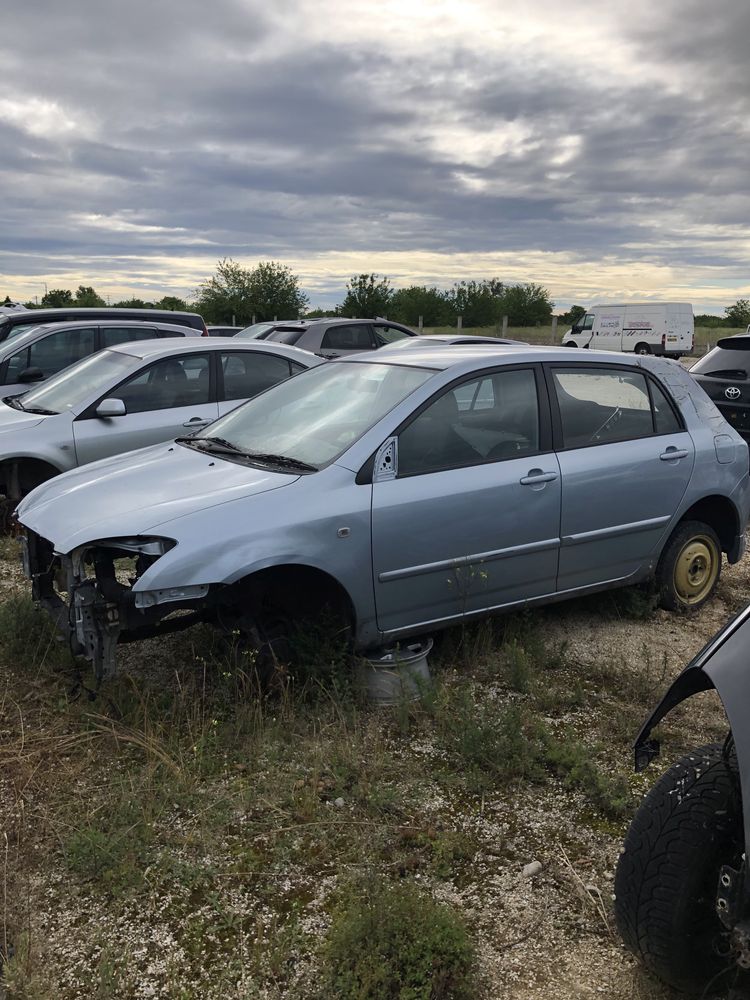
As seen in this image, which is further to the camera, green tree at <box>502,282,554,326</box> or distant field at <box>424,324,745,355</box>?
green tree at <box>502,282,554,326</box>

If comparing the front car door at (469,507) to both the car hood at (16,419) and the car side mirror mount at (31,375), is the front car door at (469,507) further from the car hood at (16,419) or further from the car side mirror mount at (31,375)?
the car side mirror mount at (31,375)

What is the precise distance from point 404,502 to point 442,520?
0.77 ft

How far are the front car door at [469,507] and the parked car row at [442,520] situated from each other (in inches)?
0.4

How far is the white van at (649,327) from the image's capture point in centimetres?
3097

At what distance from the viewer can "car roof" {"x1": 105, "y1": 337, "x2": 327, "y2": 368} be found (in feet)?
25.2

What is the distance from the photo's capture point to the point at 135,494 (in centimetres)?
414

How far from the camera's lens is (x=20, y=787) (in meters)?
3.56

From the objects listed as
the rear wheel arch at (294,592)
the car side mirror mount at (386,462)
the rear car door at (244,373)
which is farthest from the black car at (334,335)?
the rear wheel arch at (294,592)

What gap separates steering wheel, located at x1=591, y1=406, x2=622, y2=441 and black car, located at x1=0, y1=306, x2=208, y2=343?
6.85 m

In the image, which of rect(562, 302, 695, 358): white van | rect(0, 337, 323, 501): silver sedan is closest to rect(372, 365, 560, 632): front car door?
rect(0, 337, 323, 501): silver sedan

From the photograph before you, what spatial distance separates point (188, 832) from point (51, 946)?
24.8 inches

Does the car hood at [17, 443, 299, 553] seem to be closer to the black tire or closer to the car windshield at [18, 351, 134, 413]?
the black tire

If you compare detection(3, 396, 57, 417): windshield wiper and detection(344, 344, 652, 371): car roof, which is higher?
detection(344, 344, 652, 371): car roof

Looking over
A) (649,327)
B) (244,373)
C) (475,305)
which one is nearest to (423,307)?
(475,305)
